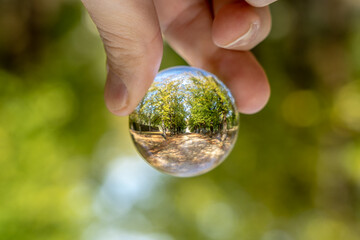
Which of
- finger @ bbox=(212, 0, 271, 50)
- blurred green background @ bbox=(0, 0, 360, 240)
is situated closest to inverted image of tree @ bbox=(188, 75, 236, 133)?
finger @ bbox=(212, 0, 271, 50)

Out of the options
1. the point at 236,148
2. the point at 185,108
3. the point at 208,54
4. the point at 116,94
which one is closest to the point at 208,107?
the point at 185,108

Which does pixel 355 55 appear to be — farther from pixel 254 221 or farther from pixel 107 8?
pixel 107 8

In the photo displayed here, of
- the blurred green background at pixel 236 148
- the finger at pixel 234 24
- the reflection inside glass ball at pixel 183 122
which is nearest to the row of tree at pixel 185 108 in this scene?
the reflection inside glass ball at pixel 183 122

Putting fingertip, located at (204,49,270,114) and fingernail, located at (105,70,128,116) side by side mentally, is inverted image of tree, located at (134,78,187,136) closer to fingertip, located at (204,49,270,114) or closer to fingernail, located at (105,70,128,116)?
fingernail, located at (105,70,128,116)

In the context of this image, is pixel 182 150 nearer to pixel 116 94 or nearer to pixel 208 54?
pixel 116 94

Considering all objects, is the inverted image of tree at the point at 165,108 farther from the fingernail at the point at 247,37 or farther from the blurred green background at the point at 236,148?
the blurred green background at the point at 236,148

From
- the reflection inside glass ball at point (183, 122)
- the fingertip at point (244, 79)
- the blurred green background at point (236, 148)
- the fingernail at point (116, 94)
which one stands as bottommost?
the blurred green background at point (236, 148)
